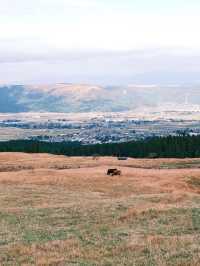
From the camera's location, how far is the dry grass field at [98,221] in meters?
24.1

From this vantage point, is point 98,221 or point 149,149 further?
point 149,149

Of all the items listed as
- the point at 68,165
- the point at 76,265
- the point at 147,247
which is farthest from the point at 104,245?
the point at 68,165

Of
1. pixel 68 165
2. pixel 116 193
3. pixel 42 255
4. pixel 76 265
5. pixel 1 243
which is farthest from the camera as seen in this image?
pixel 68 165

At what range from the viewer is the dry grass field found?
24.1 meters

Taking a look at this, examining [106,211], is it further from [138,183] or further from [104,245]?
[138,183]

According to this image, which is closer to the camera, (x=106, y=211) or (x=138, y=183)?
(x=106, y=211)

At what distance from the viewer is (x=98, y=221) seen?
34.3 m

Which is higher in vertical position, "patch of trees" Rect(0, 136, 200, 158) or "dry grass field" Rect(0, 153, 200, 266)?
"dry grass field" Rect(0, 153, 200, 266)

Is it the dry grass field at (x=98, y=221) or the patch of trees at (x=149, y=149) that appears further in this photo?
the patch of trees at (x=149, y=149)

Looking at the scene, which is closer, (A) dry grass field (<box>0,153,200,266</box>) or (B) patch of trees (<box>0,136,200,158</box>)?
(A) dry grass field (<box>0,153,200,266</box>)

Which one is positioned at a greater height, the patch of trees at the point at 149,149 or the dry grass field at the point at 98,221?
the dry grass field at the point at 98,221

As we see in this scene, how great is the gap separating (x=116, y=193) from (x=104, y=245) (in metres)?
27.8

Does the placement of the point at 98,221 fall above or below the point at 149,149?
above

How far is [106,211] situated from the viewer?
38.1 meters
